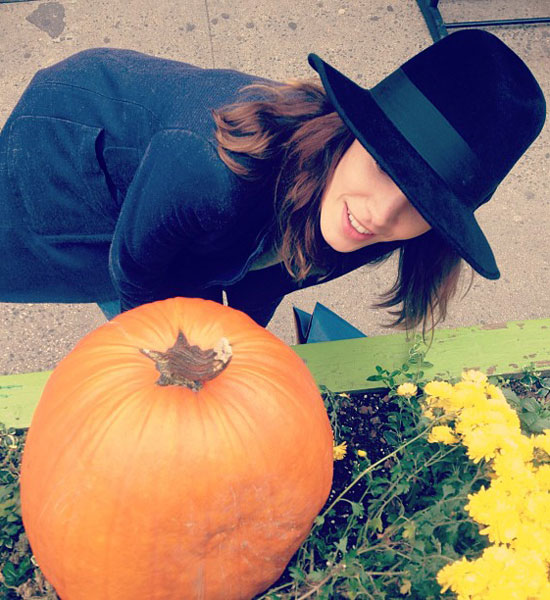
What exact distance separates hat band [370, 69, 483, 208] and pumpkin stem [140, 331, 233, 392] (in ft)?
1.50

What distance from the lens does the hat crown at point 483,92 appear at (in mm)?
985

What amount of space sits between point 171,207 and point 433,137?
0.51 metres

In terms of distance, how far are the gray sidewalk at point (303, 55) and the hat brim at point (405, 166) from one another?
4.68 ft

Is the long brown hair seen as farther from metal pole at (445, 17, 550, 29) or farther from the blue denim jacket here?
metal pole at (445, 17, 550, 29)

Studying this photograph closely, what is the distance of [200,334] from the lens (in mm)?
1137

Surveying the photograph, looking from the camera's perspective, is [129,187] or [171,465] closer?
[171,465]

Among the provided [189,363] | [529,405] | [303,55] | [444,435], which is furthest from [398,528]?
[303,55]

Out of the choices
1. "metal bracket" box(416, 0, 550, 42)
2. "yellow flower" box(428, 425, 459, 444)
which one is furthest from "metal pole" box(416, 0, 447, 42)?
"yellow flower" box(428, 425, 459, 444)

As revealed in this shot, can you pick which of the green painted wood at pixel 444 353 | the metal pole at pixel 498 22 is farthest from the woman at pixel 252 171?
the metal pole at pixel 498 22

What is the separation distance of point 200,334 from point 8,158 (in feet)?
2.30

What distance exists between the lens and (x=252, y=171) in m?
1.19

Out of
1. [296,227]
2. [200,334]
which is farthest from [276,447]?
[296,227]

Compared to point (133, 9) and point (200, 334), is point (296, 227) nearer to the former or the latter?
point (200, 334)

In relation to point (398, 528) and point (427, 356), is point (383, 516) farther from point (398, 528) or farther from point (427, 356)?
point (427, 356)
